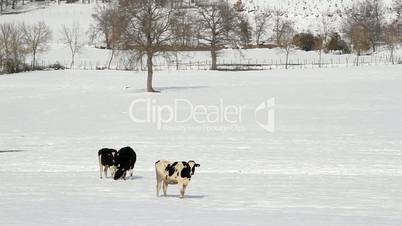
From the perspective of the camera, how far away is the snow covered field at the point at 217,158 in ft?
36.4

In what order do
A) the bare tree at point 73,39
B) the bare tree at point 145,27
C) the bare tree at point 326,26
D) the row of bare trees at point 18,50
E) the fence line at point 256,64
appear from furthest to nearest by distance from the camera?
1. the bare tree at point 326,26
2. the bare tree at point 73,39
3. the fence line at point 256,64
4. the row of bare trees at point 18,50
5. the bare tree at point 145,27

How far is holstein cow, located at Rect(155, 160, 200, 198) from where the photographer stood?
12312mm

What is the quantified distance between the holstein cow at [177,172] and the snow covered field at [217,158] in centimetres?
38

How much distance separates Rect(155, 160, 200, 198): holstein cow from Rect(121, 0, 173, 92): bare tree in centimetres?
3644

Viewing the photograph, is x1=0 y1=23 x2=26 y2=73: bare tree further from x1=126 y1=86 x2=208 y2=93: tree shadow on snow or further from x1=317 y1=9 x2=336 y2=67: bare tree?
x1=317 y1=9 x2=336 y2=67: bare tree

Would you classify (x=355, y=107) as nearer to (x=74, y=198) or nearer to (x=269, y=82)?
(x=269, y=82)

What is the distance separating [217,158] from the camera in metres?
20.3

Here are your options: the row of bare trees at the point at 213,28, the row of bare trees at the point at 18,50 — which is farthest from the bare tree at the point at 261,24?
the row of bare trees at the point at 18,50

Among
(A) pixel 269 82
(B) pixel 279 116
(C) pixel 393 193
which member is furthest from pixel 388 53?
(C) pixel 393 193

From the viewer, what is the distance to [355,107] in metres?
39.6

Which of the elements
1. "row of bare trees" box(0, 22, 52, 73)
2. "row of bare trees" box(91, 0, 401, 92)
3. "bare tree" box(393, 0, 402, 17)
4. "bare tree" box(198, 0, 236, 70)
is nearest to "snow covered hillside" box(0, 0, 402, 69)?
"row of bare trees" box(91, 0, 401, 92)

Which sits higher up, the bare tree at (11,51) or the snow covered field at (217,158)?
the bare tree at (11,51)

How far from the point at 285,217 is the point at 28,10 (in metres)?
142

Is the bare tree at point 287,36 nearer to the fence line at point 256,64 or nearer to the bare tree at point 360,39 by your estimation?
the fence line at point 256,64
